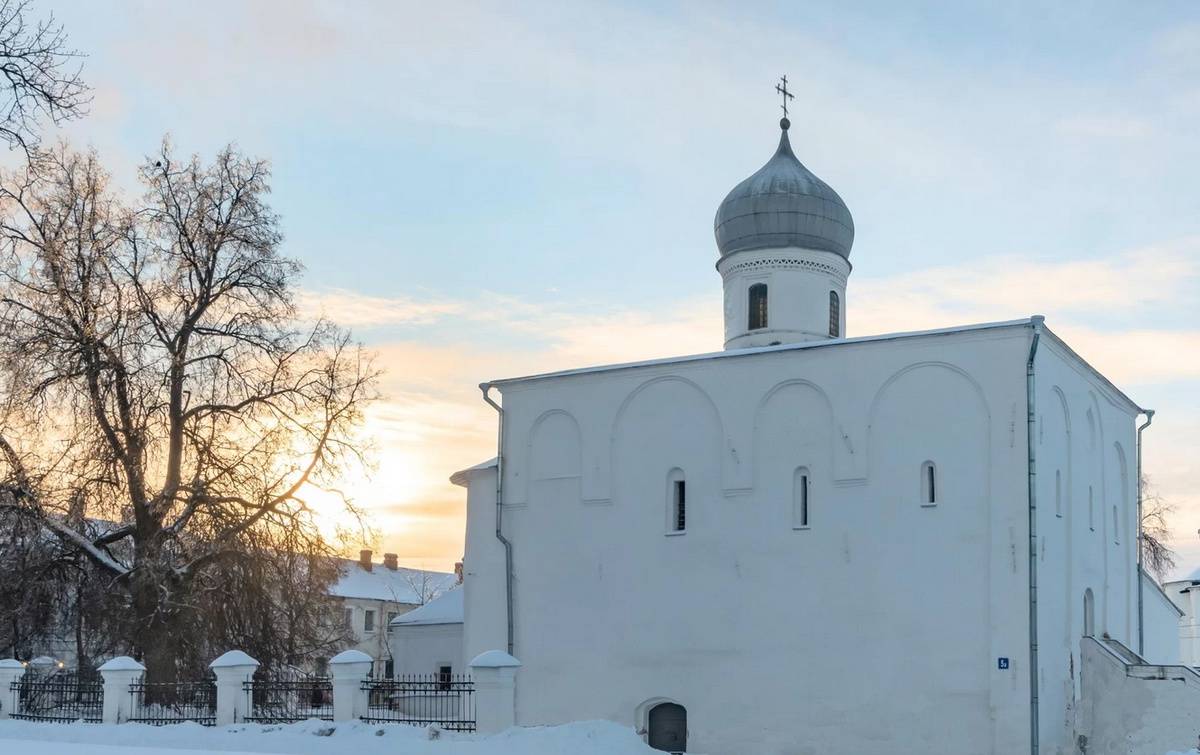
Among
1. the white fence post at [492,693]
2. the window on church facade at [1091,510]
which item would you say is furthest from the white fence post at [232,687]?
the window on church facade at [1091,510]

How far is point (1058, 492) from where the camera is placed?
1855 centimetres

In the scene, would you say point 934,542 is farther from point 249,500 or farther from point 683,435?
point 249,500

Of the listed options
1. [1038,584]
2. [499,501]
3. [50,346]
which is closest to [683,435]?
[499,501]

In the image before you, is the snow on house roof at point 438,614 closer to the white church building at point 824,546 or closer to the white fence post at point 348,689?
the white church building at point 824,546

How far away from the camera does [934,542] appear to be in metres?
17.8

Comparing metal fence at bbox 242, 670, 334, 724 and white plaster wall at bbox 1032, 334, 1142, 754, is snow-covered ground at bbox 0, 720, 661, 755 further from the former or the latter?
white plaster wall at bbox 1032, 334, 1142, 754

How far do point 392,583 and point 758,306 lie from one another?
103ft

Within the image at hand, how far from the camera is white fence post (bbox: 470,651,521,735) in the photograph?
15.9 meters

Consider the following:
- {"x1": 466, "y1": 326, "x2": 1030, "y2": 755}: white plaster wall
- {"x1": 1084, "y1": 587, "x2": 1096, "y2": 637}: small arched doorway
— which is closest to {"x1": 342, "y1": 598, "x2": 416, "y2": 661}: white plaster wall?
{"x1": 466, "y1": 326, "x2": 1030, "y2": 755}: white plaster wall

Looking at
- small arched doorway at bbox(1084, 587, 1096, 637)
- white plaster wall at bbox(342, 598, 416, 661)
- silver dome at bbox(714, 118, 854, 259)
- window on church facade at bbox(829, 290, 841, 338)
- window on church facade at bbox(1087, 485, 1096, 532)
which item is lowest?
white plaster wall at bbox(342, 598, 416, 661)

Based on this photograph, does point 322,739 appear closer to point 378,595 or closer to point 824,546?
point 824,546

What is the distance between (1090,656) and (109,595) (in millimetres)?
14308

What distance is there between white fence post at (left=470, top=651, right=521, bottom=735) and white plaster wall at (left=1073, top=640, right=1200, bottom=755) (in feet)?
25.1

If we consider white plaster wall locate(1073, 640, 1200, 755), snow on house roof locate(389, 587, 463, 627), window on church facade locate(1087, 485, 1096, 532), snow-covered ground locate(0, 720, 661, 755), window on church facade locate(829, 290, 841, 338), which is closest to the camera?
snow-covered ground locate(0, 720, 661, 755)
